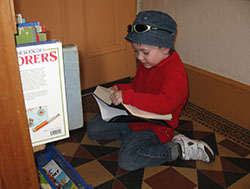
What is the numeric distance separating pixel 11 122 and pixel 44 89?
10 cm

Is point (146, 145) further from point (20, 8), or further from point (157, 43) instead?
point (20, 8)

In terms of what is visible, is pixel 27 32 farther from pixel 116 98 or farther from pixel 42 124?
pixel 116 98

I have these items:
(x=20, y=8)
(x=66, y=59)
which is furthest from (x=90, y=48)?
(x=66, y=59)

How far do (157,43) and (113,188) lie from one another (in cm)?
64

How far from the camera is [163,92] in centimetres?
131

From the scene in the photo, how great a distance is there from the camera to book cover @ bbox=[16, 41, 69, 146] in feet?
2.07

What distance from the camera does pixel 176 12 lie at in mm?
1944

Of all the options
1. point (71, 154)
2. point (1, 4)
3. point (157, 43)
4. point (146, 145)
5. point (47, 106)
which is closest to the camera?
point (1, 4)

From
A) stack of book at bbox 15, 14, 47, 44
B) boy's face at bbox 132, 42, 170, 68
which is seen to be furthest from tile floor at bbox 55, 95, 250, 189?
stack of book at bbox 15, 14, 47, 44

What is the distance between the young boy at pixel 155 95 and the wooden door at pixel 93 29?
551 millimetres

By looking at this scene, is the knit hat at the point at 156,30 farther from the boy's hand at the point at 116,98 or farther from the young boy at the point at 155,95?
the boy's hand at the point at 116,98

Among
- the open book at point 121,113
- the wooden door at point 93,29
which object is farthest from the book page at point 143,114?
the wooden door at point 93,29

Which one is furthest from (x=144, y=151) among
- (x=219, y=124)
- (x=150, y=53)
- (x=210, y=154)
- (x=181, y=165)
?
(x=219, y=124)

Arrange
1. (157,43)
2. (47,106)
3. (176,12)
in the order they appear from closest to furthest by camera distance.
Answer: (47,106), (157,43), (176,12)
